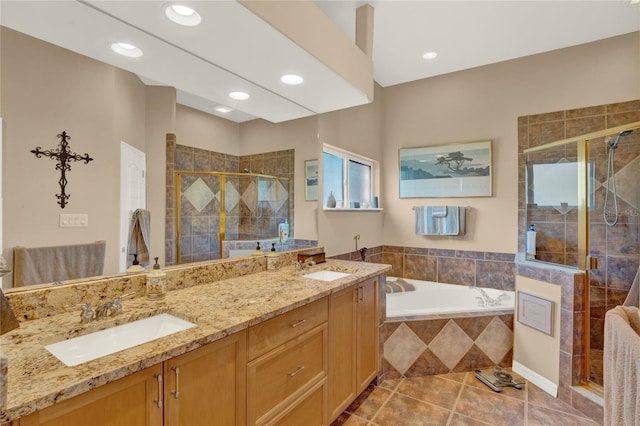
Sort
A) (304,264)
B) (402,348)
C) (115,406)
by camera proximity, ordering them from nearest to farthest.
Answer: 1. (115,406)
2. (304,264)
3. (402,348)

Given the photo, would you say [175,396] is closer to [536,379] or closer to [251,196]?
[251,196]

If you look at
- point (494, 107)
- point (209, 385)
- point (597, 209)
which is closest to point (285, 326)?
point (209, 385)

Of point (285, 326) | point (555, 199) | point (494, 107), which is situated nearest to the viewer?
point (285, 326)

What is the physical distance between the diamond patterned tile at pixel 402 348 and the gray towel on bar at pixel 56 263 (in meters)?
2.06

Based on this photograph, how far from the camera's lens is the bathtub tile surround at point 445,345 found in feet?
8.19

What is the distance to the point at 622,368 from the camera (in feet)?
3.56

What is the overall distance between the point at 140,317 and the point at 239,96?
4.75ft

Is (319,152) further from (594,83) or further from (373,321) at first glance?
(594,83)

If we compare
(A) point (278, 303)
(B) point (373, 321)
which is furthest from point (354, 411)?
(A) point (278, 303)

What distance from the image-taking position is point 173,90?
1.75m

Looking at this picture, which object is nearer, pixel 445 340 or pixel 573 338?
pixel 573 338

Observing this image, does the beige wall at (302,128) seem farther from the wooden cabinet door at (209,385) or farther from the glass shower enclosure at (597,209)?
the wooden cabinet door at (209,385)

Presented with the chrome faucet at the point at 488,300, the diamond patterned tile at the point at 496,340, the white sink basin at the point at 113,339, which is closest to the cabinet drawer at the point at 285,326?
the white sink basin at the point at 113,339

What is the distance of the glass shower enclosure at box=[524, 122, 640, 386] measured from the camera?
8.03ft
